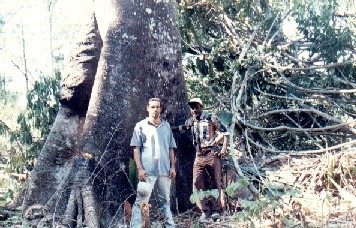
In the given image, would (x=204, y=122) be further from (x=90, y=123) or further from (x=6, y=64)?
(x=6, y=64)

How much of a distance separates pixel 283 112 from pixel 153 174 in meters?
3.32

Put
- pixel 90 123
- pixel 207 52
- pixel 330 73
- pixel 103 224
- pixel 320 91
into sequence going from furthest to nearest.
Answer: pixel 207 52, pixel 330 73, pixel 320 91, pixel 90 123, pixel 103 224

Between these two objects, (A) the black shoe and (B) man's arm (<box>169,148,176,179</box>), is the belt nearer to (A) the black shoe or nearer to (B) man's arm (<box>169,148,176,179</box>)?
(B) man's arm (<box>169,148,176,179</box>)

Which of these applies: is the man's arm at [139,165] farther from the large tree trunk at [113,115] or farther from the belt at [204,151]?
the belt at [204,151]

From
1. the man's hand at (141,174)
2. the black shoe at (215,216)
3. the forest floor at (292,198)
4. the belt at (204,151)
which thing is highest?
the belt at (204,151)

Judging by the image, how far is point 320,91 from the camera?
7176mm

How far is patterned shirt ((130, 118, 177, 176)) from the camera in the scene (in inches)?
186

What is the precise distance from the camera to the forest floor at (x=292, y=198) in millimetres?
4105

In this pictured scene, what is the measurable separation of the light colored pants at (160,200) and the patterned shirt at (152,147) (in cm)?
8

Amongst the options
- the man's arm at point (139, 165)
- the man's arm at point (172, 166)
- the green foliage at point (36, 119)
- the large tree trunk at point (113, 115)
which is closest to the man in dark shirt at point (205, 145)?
the large tree trunk at point (113, 115)

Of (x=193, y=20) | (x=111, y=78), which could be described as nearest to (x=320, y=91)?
(x=193, y=20)

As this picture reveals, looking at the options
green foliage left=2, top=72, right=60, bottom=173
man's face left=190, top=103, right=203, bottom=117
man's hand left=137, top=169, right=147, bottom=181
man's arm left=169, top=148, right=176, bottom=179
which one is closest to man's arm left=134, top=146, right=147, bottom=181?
man's hand left=137, top=169, right=147, bottom=181

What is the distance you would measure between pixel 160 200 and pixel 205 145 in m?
0.84

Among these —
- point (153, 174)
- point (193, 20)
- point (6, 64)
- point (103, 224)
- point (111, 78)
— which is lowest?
point (103, 224)
